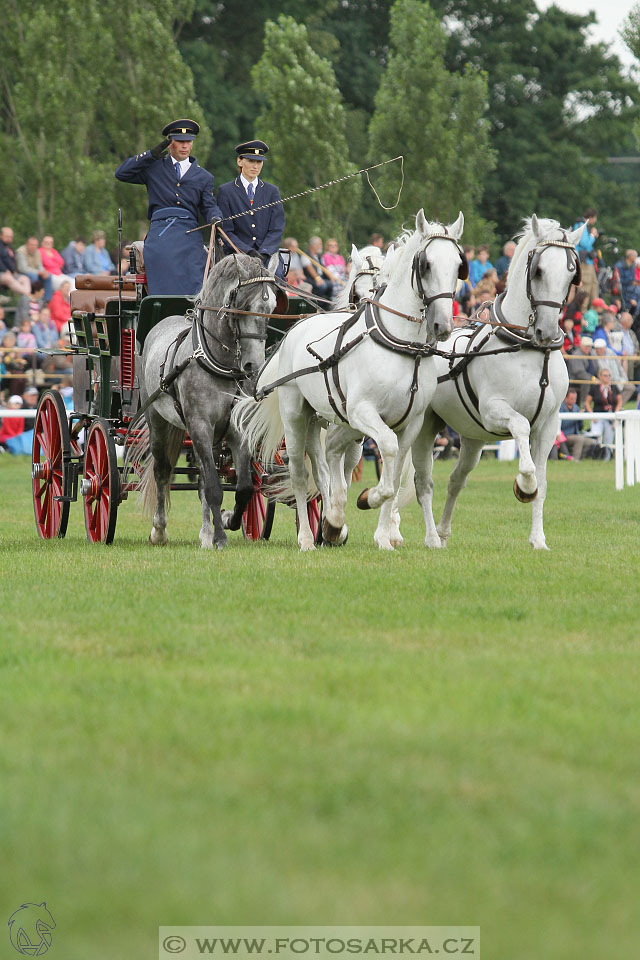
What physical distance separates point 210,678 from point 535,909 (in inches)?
93.7

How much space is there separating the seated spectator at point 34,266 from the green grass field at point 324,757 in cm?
1532

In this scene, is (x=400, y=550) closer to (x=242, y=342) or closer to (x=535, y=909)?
(x=242, y=342)

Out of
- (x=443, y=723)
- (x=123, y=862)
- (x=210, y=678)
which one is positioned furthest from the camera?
(x=210, y=678)

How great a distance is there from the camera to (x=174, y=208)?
1127 cm

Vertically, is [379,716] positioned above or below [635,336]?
below

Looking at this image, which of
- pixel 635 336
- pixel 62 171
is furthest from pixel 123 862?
pixel 62 171

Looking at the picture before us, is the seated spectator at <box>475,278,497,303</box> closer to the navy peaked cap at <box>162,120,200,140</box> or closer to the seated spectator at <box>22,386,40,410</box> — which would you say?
the seated spectator at <box>22,386,40,410</box>

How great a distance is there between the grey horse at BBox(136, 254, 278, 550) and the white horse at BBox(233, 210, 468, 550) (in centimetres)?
20

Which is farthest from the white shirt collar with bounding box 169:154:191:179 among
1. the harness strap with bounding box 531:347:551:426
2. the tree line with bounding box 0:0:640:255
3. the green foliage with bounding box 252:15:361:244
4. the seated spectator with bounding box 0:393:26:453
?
the green foliage with bounding box 252:15:361:244

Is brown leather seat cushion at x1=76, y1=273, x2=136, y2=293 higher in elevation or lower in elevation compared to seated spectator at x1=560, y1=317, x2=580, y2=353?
higher

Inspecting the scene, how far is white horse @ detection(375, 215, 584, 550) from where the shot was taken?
9.73 metres

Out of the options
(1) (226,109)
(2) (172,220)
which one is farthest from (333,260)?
(1) (226,109)

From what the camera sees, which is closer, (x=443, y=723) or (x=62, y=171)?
(x=443, y=723)

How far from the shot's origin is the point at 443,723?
465cm
